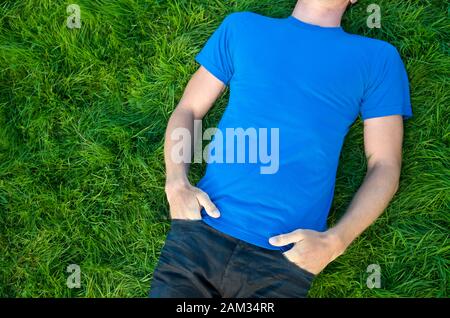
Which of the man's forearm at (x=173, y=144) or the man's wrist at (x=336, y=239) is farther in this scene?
the man's forearm at (x=173, y=144)

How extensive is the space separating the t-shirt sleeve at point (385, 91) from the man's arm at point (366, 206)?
0.13 ft

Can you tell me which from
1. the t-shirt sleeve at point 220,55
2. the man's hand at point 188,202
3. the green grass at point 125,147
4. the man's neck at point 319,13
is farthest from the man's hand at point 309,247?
the man's neck at point 319,13

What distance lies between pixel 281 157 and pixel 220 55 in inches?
24.1

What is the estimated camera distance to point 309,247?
2.16 metres

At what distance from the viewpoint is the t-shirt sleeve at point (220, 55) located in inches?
96.3

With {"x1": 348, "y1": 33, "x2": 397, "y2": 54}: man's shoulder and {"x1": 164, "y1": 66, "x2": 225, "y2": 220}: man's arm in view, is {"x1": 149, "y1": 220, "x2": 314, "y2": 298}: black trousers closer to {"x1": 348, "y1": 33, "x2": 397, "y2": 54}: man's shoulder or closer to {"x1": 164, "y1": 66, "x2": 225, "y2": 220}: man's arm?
{"x1": 164, "y1": 66, "x2": 225, "y2": 220}: man's arm

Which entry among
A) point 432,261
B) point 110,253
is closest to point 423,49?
point 432,261

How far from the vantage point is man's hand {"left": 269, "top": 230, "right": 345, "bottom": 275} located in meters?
2.15

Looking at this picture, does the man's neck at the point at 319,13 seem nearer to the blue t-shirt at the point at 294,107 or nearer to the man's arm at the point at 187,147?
the blue t-shirt at the point at 294,107

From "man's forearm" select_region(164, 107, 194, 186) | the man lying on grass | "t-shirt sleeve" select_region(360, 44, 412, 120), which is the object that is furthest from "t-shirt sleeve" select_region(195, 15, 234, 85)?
"t-shirt sleeve" select_region(360, 44, 412, 120)

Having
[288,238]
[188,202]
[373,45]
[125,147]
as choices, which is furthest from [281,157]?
[125,147]

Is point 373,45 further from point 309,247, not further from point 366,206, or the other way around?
point 309,247

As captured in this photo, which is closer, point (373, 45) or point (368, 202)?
point (368, 202)

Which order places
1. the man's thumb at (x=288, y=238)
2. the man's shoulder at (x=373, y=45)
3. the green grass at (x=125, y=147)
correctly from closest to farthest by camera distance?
the man's thumb at (x=288, y=238), the man's shoulder at (x=373, y=45), the green grass at (x=125, y=147)
